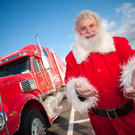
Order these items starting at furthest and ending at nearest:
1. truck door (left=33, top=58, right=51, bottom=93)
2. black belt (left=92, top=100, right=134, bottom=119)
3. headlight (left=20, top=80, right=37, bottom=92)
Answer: truck door (left=33, top=58, right=51, bottom=93), headlight (left=20, top=80, right=37, bottom=92), black belt (left=92, top=100, right=134, bottom=119)

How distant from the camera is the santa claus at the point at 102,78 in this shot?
3.96 ft

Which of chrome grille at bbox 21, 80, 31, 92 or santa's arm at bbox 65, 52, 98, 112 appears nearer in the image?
santa's arm at bbox 65, 52, 98, 112

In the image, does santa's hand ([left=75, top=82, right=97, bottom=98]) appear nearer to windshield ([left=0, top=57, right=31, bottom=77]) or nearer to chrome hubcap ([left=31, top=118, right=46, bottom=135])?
chrome hubcap ([left=31, top=118, right=46, bottom=135])

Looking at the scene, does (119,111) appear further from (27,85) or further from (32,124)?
(27,85)

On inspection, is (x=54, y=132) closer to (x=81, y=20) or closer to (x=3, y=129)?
(x=3, y=129)

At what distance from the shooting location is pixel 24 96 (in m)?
2.55

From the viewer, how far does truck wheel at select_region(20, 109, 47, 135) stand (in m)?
2.12

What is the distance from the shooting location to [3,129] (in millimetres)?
1843

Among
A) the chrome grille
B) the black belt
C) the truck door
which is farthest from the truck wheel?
the black belt

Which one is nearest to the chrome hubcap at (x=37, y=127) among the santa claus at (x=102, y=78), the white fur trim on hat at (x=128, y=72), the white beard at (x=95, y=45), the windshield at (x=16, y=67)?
the santa claus at (x=102, y=78)

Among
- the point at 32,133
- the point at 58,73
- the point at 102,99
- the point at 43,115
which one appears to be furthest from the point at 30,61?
the point at 102,99

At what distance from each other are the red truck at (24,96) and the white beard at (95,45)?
3.47ft

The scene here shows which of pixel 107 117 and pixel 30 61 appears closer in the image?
pixel 107 117

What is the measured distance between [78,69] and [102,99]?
430 millimetres
